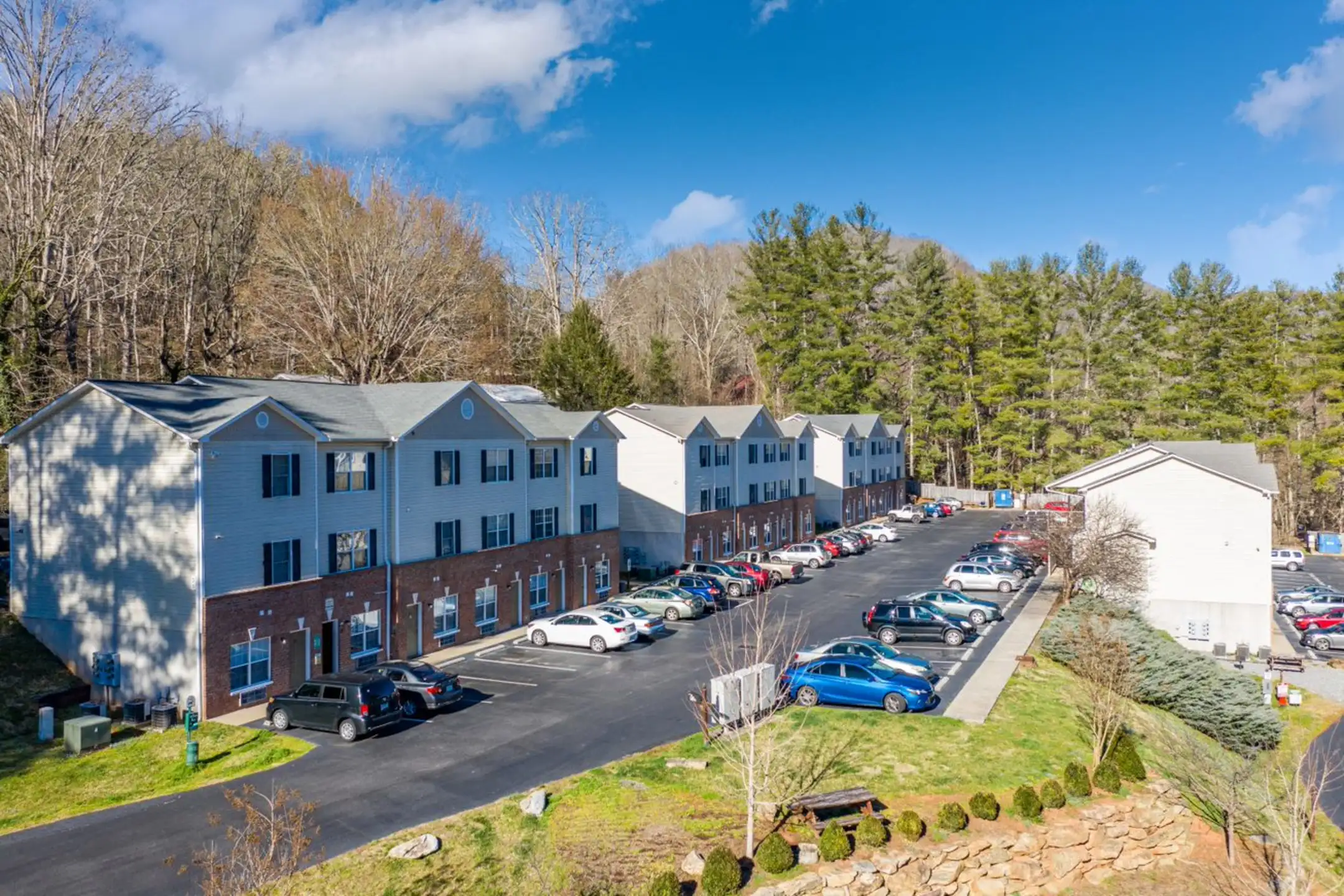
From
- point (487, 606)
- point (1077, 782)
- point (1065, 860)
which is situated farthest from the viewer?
point (487, 606)

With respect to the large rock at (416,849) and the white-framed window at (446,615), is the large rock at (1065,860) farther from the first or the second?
the white-framed window at (446,615)

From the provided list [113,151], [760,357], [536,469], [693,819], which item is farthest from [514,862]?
[760,357]

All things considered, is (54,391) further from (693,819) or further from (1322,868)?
(1322,868)

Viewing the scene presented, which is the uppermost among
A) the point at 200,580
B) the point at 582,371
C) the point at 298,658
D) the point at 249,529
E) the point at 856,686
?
the point at 582,371

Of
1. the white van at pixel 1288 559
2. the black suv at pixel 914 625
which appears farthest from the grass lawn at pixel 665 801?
the white van at pixel 1288 559

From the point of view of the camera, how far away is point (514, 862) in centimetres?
1822

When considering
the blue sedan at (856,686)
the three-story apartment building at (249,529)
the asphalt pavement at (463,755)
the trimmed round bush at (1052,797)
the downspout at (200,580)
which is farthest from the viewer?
the three-story apartment building at (249,529)

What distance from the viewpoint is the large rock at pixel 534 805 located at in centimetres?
1981

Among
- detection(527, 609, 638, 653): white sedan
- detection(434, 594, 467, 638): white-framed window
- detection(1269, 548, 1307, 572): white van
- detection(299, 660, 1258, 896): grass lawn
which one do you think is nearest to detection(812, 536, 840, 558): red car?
detection(527, 609, 638, 653): white sedan

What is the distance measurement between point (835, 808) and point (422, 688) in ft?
40.3

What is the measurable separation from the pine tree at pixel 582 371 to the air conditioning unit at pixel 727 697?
4426 cm

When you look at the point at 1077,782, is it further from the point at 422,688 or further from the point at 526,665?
the point at 526,665

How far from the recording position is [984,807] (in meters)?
20.8

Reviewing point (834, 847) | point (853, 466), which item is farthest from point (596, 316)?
point (834, 847)
